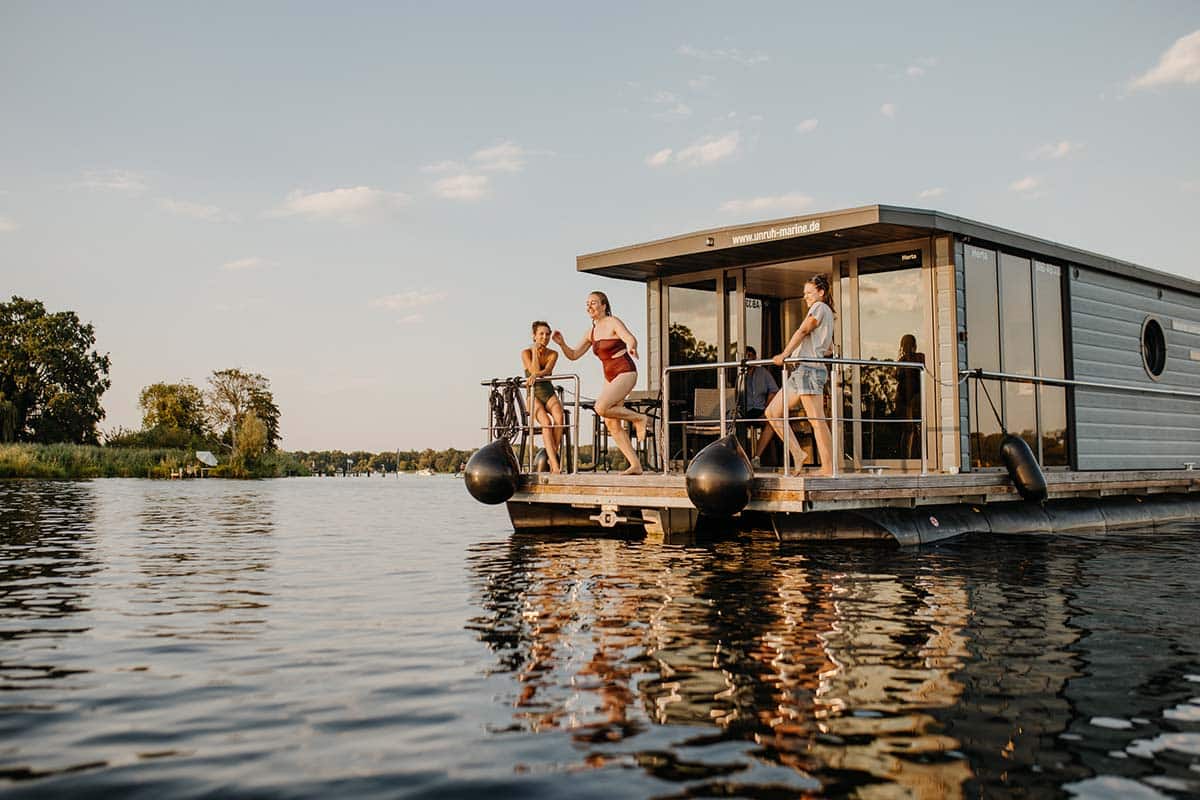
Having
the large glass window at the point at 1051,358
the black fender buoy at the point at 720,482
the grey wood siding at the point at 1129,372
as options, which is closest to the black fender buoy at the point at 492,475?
the black fender buoy at the point at 720,482

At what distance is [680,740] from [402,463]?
84756 mm

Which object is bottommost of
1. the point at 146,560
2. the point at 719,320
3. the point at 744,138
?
→ the point at 146,560

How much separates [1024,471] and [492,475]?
5.79 m

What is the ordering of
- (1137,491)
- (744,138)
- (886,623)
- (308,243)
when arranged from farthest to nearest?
(308,243)
(744,138)
(1137,491)
(886,623)

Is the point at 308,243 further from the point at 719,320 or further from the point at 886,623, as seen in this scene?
the point at 886,623

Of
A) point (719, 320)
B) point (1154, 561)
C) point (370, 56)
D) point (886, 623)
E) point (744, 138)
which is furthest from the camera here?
point (370, 56)

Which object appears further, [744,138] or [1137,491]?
[744,138]

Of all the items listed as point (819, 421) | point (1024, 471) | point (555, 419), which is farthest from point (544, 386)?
point (1024, 471)

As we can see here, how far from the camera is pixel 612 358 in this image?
9.66 meters

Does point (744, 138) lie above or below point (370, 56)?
below

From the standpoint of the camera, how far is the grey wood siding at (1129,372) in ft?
42.1

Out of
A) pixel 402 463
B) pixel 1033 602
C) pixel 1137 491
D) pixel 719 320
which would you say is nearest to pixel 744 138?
pixel 719 320

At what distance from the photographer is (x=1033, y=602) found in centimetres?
620

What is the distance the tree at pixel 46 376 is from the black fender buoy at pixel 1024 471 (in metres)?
59.6
